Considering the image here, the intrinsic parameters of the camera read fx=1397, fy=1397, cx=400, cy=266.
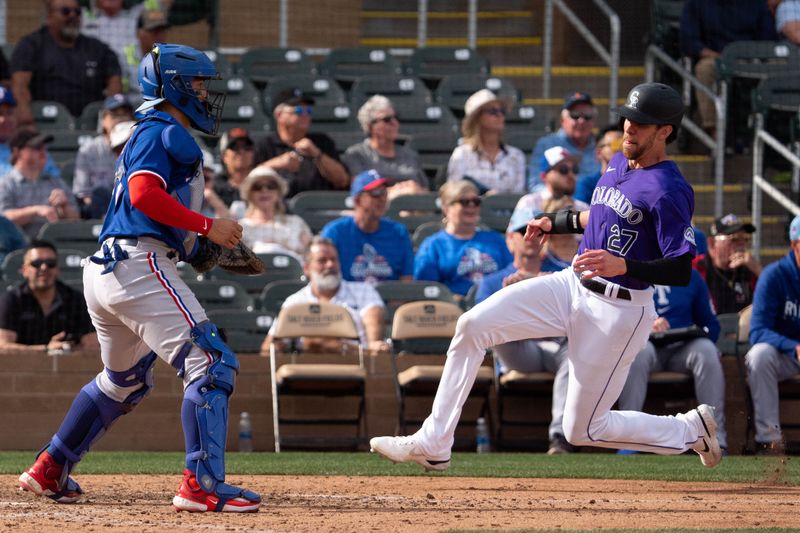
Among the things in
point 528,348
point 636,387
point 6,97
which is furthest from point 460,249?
point 6,97

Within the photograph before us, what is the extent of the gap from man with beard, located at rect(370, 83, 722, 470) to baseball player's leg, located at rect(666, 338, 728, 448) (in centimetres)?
323

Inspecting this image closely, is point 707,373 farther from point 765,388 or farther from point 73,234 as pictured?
point 73,234

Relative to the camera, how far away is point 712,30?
13953 mm

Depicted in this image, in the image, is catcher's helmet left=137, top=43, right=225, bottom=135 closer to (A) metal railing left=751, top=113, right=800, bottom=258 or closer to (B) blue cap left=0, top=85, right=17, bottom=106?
(B) blue cap left=0, top=85, right=17, bottom=106

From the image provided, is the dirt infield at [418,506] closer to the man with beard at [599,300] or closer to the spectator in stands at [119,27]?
the man with beard at [599,300]

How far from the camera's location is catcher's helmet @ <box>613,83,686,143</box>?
6281 millimetres

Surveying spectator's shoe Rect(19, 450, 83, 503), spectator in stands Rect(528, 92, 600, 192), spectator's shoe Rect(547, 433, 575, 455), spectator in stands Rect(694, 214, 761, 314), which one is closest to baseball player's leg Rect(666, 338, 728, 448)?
spectator's shoe Rect(547, 433, 575, 455)

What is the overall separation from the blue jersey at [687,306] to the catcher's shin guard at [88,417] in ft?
A: 15.6

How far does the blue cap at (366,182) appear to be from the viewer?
10.8 metres

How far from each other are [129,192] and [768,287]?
17.8 ft

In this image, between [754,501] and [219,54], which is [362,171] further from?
[754,501]

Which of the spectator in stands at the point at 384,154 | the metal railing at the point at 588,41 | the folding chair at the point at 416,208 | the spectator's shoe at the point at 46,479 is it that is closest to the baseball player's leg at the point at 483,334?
the spectator's shoe at the point at 46,479

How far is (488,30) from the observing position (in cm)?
1605

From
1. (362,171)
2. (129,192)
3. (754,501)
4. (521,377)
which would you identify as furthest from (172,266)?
(362,171)
